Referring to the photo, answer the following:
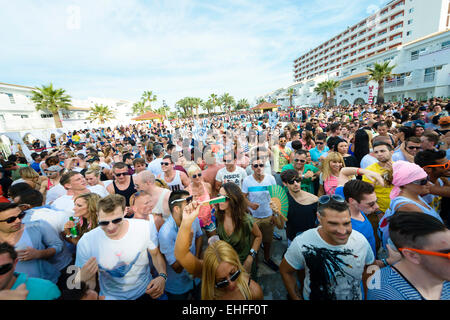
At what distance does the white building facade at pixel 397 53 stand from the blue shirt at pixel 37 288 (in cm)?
4055

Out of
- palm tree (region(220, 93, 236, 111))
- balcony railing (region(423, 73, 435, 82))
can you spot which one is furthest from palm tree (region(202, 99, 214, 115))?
balcony railing (region(423, 73, 435, 82))

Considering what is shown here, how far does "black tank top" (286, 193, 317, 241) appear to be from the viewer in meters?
2.91

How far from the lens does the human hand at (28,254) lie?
220cm

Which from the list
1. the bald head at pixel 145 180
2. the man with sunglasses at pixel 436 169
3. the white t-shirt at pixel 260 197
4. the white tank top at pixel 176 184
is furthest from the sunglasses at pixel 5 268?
the man with sunglasses at pixel 436 169

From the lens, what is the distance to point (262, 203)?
139 inches

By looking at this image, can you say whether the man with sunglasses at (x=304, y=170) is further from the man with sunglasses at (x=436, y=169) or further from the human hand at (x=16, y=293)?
the human hand at (x=16, y=293)

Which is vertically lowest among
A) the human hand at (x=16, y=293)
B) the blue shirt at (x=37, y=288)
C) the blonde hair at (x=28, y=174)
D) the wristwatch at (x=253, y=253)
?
the wristwatch at (x=253, y=253)

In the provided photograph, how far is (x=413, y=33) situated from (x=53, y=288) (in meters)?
71.1

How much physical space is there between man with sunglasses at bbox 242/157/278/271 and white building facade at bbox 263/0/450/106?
123 ft

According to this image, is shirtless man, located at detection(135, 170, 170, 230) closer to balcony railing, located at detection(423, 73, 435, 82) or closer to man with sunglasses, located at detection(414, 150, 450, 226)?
man with sunglasses, located at detection(414, 150, 450, 226)
